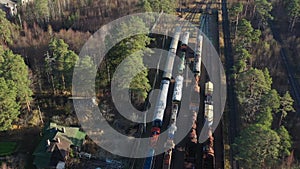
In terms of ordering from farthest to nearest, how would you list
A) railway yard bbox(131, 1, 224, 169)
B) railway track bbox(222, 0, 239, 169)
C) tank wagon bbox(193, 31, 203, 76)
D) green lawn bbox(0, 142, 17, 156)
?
tank wagon bbox(193, 31, 203, 76)
railway track bbox(222, 0, 239, 169)
green lawn bbox(0, 142, 17, 156)
railway yard bbox(131, 1, 224, 169)

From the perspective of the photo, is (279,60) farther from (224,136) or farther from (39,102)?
(39,102)

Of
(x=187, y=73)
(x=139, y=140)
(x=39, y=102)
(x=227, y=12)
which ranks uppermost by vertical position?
(x=227, y=12)

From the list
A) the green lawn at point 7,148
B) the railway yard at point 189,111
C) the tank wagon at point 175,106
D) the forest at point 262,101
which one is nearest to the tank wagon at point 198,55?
the railway yard at point 189,111

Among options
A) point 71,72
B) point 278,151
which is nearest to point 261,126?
point 278,151

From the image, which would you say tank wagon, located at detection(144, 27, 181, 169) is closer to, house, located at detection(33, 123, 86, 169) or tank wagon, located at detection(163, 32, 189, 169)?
tank wagon, located at detection(163, 32, 189, 169)

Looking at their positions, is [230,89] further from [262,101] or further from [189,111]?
[262,101]

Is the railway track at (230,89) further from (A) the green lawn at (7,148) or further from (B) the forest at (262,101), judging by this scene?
(A) the green lawn at (7,148)

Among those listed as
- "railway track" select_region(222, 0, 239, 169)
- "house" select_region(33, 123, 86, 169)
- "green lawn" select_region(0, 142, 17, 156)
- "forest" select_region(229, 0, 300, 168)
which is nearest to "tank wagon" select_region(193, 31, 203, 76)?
"railway track" select_region(222, 0, 239, 169)
